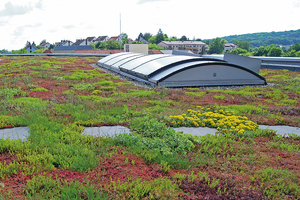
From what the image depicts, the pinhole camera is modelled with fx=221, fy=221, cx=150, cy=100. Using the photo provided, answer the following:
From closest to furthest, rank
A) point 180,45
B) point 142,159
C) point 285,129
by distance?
1. point 142,159
2. point 285,129
3. point 180,45

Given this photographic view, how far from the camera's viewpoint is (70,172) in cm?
439

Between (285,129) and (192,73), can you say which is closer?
(285,129)

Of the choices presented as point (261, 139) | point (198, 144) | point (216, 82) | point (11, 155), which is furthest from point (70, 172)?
point (216, 82)

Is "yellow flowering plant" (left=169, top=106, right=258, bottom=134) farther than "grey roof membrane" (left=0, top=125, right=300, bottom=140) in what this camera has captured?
Yes

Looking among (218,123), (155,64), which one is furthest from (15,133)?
(155,64)

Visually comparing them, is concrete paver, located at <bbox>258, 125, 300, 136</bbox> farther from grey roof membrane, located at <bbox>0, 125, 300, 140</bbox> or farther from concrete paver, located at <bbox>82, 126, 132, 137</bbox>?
concrete paver, located at <bbox>82, 126, 132, 137</bbox>

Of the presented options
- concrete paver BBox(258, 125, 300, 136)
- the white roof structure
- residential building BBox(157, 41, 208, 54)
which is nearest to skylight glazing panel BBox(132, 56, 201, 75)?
the white roof structure

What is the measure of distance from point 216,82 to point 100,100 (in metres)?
9.87

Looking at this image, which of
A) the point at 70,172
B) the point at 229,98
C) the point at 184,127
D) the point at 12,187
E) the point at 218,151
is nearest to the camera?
the point at 12,187

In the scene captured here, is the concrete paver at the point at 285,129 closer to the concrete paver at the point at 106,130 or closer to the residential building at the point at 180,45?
the concrete paver at the point at 106,130

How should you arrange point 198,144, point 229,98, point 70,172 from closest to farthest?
1. point 70,172
2. point 198,144
3. point 229,98

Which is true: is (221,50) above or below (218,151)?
above

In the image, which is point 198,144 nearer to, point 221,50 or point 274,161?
point 274,161

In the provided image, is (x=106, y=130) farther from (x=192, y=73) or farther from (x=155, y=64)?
(x=155, y=64)
